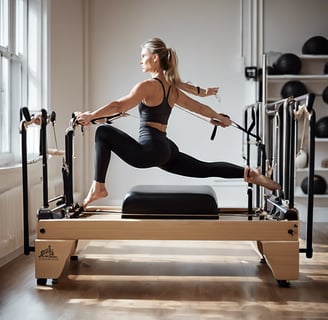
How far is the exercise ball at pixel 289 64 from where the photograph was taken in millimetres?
5410

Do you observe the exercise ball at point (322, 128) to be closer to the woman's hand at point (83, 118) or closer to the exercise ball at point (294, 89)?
the exercise ball at point (294, 89)

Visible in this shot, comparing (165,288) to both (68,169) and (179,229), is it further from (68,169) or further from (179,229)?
(68,169)

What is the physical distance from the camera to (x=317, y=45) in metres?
5.41

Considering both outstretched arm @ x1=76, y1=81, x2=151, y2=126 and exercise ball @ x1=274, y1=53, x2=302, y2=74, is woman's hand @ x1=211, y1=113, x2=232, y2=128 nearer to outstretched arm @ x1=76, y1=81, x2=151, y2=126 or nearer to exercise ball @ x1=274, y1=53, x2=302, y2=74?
outstretched arm @ x1=76, y1=81, x2=151, y2=126

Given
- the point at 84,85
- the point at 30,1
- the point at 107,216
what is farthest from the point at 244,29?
the point at 107,216

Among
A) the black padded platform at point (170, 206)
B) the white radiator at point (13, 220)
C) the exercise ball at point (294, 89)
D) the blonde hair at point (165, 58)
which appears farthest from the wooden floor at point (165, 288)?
the exercise ball at point (294, 89)

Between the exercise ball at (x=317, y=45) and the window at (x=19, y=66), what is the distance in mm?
2484

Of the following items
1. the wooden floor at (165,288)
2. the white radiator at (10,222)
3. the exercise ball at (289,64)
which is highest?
the exercise ball at (289,64)

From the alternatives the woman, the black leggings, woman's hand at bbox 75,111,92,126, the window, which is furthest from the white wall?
woman's hand at bbox 75,111,92,126

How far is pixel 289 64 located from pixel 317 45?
32cm

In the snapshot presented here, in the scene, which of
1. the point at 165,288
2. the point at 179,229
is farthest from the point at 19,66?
the point at 165,288

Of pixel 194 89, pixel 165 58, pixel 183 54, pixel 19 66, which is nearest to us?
pixel 165 58

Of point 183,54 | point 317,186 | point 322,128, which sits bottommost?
point 317,186

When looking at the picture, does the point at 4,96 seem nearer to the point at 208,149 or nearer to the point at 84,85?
the point at 84,85
